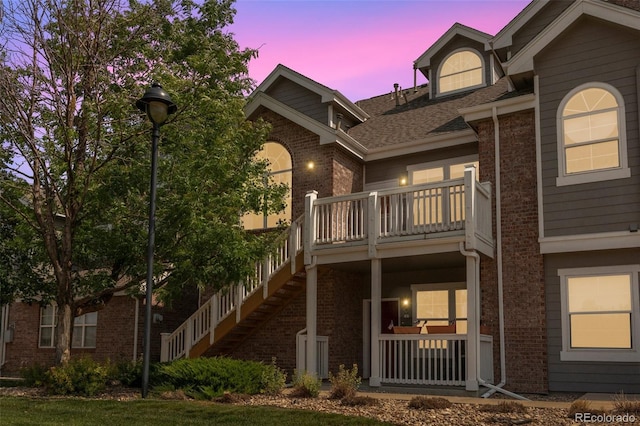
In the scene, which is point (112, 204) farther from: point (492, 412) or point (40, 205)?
point (492, 412)

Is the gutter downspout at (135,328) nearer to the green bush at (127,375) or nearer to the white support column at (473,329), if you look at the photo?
the green bush at (127,375)

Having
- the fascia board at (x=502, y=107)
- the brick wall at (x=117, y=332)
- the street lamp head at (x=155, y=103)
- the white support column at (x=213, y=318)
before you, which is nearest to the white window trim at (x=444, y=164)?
the fascia board at (x=502, y=107)

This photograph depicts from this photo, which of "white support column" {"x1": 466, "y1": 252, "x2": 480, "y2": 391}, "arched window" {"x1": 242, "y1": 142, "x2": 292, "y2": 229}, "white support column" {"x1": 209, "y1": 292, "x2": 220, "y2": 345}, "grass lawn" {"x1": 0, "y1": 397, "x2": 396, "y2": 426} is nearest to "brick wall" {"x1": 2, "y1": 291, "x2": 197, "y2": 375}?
"white support column" {"x1": 209, "y1": 292, "x2": 220, "y2": 345}

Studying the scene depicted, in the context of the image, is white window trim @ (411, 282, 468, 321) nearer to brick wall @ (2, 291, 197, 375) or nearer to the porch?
the porch

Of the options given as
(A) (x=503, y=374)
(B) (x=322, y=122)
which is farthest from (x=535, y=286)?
(B) (x=322, y=122)

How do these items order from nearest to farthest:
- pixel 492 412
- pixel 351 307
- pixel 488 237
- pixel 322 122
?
1. pixel 492 412
2. pixel 488 237
3. pixel 351 307
4. pixel 322 122

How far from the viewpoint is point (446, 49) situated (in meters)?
19.2

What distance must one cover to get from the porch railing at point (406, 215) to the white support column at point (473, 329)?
63cm

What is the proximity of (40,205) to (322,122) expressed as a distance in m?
8.56

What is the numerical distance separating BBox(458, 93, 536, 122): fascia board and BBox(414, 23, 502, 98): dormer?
12.8 ft

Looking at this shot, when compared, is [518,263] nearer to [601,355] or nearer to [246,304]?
[601,355]

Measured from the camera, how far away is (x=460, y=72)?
19.2 meters

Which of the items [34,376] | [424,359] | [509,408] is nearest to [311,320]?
[424,359]

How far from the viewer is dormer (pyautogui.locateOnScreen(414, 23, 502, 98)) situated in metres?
18.5
